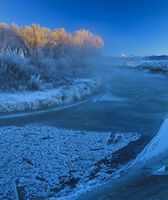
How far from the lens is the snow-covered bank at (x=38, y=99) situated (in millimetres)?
17922

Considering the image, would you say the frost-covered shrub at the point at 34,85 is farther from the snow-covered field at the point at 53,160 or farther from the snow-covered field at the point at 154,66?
the snow-covered field at the point at 154,66

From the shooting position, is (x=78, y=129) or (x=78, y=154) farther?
(x=78, y=129)

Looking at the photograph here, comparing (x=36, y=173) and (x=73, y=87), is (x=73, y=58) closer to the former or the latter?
(x=73, y=87)

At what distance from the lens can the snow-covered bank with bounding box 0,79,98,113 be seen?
17922 mm

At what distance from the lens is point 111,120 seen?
1603cm

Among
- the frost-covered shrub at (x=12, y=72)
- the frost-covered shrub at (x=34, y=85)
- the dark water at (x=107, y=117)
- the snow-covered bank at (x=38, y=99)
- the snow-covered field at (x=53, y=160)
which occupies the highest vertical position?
the frost-covered shrub at (x=12, y=72)

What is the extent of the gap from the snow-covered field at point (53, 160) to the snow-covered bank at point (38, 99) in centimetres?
396

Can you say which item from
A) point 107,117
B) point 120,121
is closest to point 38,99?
point 107,117

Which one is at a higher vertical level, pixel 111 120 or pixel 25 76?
pixel 25 76

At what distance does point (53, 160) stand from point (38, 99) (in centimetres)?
961

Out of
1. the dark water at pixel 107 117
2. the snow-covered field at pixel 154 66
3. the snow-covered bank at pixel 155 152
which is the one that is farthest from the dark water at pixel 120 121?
the snow-covered field at pixel 154 66

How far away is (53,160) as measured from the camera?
9.98 m

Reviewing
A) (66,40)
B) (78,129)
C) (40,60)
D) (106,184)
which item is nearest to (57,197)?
(106,184)

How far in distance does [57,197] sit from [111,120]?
28.6 feet
